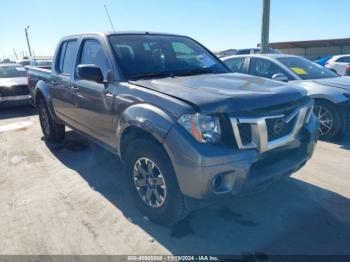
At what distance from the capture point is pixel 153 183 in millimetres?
3094

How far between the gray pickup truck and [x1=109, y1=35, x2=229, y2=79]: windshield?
1cm

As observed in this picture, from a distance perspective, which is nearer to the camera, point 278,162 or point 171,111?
point 171,111

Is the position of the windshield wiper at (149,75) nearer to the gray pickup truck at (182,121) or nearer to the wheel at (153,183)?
the gray pickup truck at (182,121)

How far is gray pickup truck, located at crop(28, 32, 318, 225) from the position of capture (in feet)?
8.69

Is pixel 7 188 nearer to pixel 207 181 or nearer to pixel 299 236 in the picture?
pixel 207 181

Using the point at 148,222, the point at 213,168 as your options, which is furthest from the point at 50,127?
the point at 213,168

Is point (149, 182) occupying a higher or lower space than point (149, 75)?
lower

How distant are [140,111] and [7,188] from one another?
243 cm

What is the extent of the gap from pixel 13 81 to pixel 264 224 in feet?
30.3

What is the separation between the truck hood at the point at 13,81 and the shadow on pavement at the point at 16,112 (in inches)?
33.4

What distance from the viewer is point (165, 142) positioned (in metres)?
2.75

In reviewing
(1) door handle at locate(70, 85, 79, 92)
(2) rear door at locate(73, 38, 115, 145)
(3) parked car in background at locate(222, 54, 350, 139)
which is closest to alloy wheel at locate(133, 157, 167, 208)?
(2) rear door at locate(73, 38, 115, 145)

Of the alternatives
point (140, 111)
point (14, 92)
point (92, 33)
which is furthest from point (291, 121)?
point (14, 92)

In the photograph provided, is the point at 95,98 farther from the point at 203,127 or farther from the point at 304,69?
the point at 304,69
